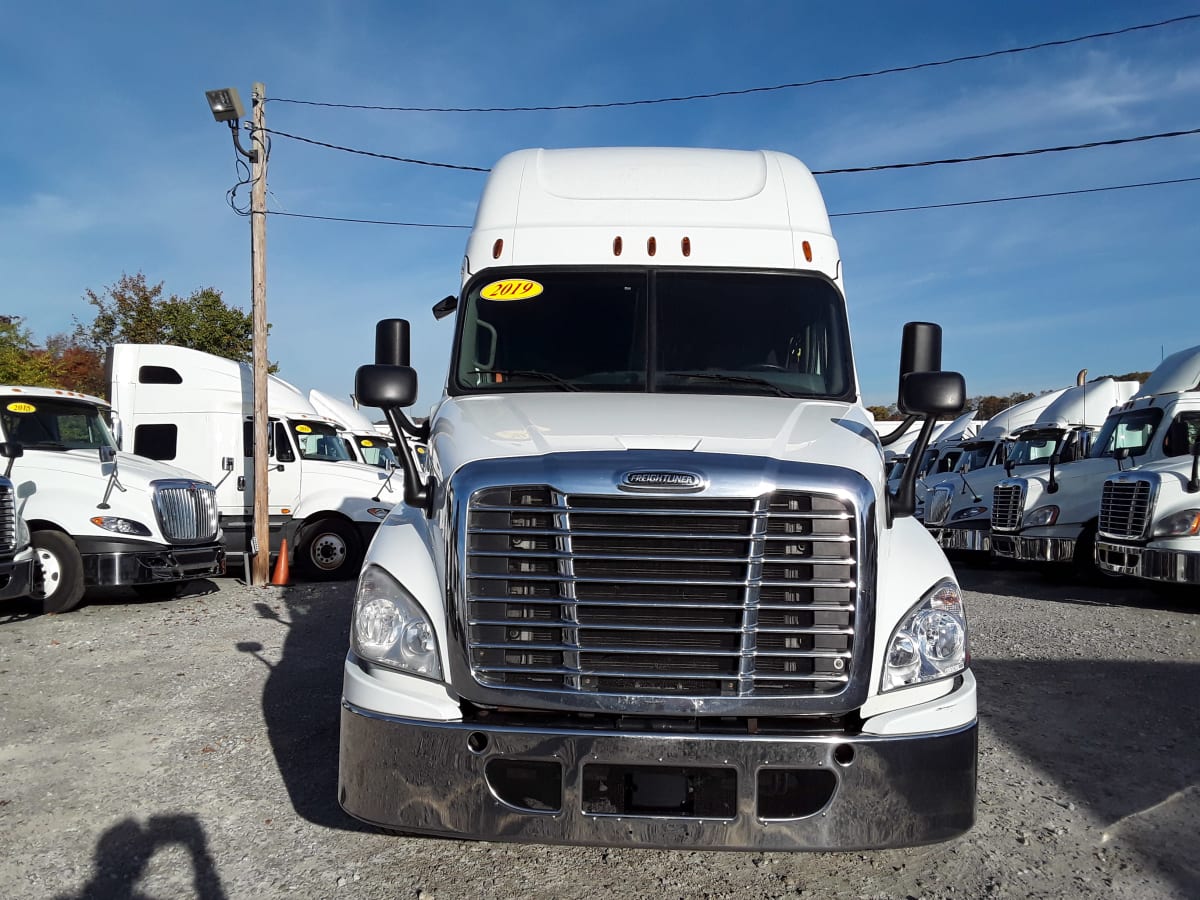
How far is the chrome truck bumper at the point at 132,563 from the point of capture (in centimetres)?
935

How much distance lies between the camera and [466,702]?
10.1 feet

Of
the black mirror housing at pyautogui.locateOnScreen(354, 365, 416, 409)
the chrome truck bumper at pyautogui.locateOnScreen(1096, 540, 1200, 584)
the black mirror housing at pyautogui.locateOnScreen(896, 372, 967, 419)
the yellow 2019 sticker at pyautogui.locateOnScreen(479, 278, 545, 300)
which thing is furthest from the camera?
the chrome truck bumper at pyautogui.locateOnScreen(1096, 540, 1200, 584)

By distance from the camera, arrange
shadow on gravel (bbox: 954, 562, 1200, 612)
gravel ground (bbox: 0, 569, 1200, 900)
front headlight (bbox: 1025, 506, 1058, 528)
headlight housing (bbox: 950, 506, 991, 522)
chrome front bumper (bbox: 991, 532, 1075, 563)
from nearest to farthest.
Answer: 1. gravel ground (bbox: 0, 569, 1200, 900)
2. shadow on gravel (bbox: 954, 562, 1200, 612)
3. chrome front bumper (bbox: 991, 532, 1075, 563)
4. front headlight (bbox: 1025, 506, 1058, 528)
5. headlight housing (bbox: 950, 506, 991, 522)

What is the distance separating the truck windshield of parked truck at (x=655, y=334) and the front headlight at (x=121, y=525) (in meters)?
6.66

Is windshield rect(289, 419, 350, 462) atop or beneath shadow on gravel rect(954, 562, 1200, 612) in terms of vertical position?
atop

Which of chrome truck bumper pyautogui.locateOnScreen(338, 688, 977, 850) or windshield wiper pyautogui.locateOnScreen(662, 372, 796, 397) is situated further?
windshield wiper pyautogui.locateOnScreen(662, 372, 796, 397)

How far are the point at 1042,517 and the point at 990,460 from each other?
4.03m

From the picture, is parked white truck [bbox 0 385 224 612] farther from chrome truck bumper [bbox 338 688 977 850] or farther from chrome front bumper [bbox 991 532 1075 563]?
chrome front bumper [bbox 991 532 1075 563]

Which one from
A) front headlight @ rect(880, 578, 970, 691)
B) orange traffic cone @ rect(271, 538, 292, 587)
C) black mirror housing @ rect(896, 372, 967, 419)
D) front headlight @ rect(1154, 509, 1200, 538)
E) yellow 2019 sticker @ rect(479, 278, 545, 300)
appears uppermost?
yellow 2019 sticker @ rect(479, 278, 545, 300)

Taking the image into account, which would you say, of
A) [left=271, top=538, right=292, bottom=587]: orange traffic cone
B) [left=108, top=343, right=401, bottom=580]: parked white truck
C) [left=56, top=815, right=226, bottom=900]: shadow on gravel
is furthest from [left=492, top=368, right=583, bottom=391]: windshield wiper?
[left=108, top=343, right=401, bottom=580]: parked white truck

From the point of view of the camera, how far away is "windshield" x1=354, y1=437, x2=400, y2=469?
46.2ft

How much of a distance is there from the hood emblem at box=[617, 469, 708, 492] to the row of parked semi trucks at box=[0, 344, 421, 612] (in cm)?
728

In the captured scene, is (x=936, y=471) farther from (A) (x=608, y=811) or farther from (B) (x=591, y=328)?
(A) (x=608, y=811)

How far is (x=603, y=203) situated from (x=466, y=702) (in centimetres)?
279
